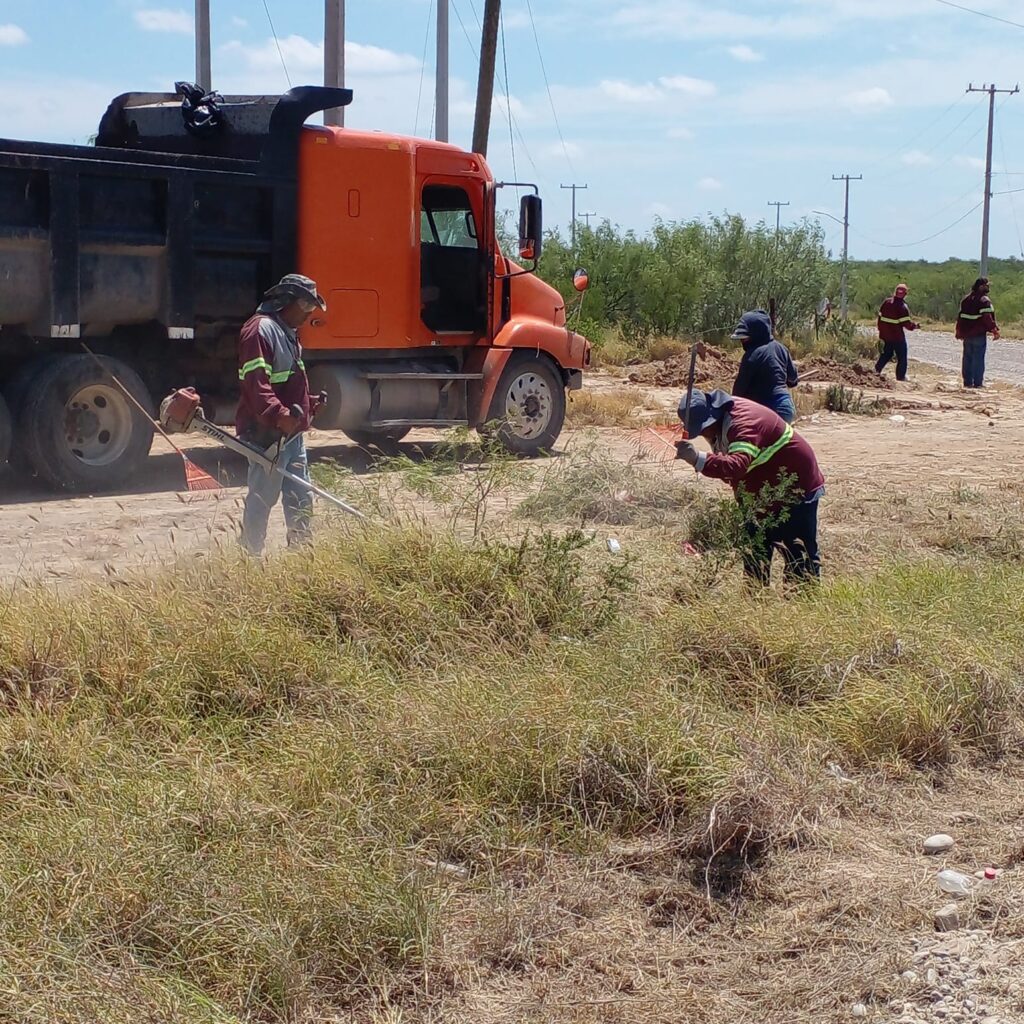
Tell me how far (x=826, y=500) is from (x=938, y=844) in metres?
6.27

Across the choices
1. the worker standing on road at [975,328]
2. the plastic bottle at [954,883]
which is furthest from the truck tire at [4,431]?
the worker standing on road at [975,328]

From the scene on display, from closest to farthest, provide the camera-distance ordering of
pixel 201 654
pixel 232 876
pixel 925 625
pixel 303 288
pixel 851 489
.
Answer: pixel 232 876 < pixel 201 654 < pixel 925 625 < pixel 303 288 < pixel 851 489

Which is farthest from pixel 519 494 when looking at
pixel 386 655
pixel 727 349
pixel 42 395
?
pixel 727 349

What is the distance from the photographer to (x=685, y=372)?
22.7m

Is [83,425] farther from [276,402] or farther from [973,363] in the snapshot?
[973,363]

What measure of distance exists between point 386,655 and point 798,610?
5.79 ft

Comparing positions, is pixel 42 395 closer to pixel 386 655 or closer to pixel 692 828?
pixel 386 655

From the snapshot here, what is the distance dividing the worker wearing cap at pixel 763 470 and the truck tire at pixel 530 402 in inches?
240

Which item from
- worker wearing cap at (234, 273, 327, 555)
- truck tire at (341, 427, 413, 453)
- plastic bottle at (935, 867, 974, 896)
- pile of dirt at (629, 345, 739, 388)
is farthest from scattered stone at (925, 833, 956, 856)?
pile of dirt at (629, 345, 739, 388)

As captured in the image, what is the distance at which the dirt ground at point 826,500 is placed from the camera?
8336 mm

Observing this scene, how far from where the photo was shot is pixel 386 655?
552 cm

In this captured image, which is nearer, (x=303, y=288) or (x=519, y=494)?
(x=303, y=288)

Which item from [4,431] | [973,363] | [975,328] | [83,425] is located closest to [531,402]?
[83,425]

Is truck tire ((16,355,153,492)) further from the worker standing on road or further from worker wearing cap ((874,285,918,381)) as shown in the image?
worker wearing cap ((874,285,918,381))
